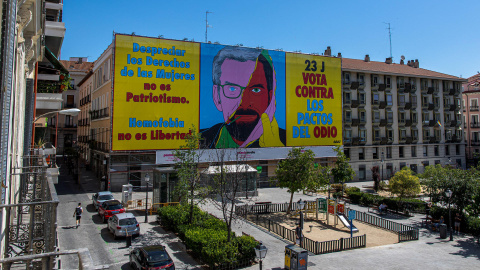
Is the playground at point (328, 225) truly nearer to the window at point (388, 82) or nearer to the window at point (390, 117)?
the window at point (390, 117)

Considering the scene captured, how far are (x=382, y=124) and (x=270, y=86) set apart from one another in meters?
20.0

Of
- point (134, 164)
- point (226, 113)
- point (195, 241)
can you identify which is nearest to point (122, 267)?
point (195, 241)

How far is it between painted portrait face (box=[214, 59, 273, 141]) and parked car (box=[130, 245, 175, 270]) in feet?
83.9

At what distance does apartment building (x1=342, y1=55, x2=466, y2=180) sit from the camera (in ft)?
163

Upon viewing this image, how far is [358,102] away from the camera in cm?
4956

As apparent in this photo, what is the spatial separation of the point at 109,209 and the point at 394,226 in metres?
19.9

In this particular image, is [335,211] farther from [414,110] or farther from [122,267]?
[414,110]

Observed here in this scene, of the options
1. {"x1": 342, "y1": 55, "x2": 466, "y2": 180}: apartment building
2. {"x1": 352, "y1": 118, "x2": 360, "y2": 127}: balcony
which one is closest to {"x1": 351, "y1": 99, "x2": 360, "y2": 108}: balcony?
{"x1": 342, "y1": 55, "x2": 466, "y2": 180}: apartment building

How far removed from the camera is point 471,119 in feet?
205

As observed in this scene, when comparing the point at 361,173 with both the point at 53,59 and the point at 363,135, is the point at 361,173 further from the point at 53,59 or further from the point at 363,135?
the point at 53,59

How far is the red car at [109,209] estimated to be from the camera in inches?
941

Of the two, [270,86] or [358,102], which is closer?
[270,86]

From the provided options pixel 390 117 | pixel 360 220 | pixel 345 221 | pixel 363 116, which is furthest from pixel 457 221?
pixel 390 117

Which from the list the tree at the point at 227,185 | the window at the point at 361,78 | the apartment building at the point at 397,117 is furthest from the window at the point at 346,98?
the tree at the point at 227,185
